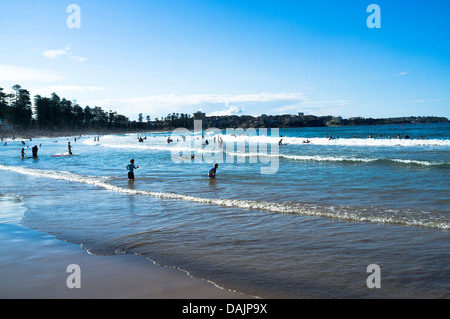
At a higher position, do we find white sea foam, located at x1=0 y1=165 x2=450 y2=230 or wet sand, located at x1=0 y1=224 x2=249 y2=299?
white sea foam, located at x1=0 y1=165 x2=450 y2=230

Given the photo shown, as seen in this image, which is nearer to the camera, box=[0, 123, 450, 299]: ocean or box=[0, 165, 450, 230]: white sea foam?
box=[0, 123, 450, 299]: ocean

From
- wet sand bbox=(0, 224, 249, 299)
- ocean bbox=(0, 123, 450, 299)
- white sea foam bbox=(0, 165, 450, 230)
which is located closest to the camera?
wet sand bbox=(0, 224, 249, 299)

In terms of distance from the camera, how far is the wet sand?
4.64 meters

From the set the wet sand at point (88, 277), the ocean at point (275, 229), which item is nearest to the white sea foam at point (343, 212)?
the ocean at point (275, 229)

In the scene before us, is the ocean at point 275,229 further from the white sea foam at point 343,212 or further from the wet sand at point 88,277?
the wet sand at point 88,277

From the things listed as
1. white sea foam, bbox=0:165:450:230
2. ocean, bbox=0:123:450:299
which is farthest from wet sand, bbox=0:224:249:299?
white sea foam, bbox=0:165:450:230

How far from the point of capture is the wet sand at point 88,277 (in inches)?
183

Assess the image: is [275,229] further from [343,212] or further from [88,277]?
[88,277]

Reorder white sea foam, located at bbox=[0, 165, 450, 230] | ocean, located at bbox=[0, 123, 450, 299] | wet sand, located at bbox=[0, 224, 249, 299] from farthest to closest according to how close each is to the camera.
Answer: white sea foam, located at bbox=[0, 165, 450, 230]
ocean, located at bbox=[0, 123, 450, 299]
wet sand, located at bbox=[0, 224, 249, 299]

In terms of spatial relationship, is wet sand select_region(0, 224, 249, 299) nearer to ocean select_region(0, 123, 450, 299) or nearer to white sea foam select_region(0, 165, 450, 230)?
ocean select_region(0, 123, 450, 299)

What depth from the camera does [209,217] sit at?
30.8 feet

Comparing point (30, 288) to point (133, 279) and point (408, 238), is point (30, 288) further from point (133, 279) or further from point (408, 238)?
point (408, 238)
